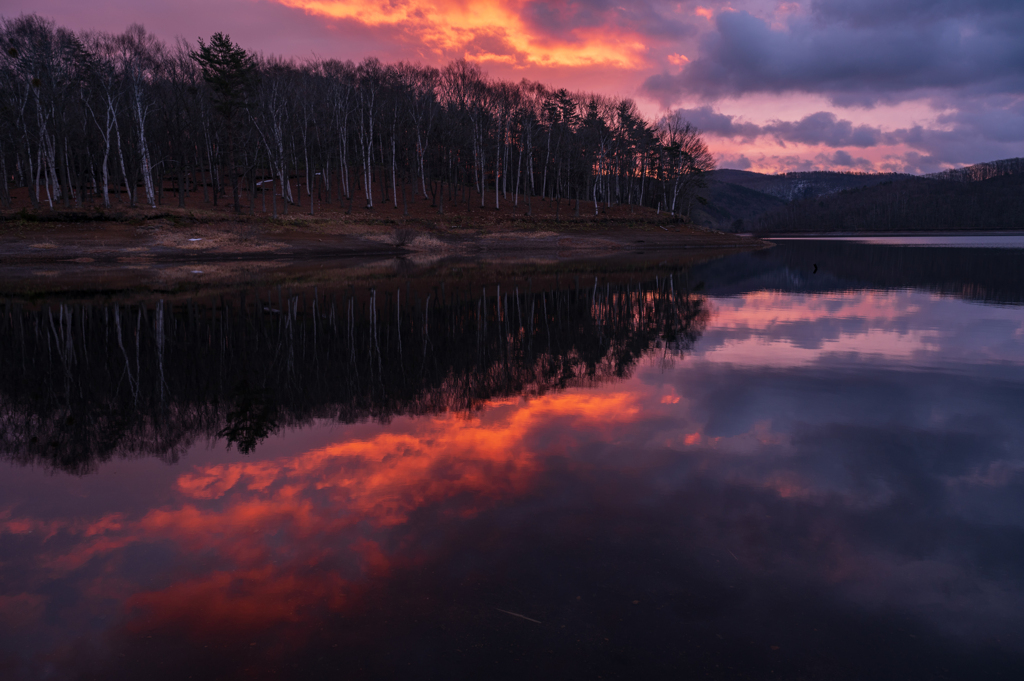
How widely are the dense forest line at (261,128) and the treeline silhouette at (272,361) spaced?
41.7 meters

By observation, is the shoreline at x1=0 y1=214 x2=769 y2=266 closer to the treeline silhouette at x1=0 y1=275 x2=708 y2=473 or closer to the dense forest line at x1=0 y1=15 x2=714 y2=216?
the dense forest line at x1=0 y1=15 x2=714 y2=216

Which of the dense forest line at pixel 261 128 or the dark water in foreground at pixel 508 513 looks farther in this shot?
the dense forest line at pixel 261 128

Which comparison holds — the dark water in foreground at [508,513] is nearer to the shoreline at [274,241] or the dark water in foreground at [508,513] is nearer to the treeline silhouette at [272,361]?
the treeline silhouette at [272,361]

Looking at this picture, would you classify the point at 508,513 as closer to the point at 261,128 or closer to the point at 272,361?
the point at 272,361

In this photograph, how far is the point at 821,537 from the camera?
5.84m

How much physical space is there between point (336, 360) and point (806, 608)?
448 inches

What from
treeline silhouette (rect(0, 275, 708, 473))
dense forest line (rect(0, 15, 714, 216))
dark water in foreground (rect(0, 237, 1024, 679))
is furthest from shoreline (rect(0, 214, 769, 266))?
dark water in foreground (rect(0, 237, 1024, 679))

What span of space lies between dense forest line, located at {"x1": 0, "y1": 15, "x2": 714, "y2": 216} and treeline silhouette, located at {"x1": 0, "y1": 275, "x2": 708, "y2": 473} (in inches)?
1643

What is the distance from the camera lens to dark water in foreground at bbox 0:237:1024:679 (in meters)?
4.34

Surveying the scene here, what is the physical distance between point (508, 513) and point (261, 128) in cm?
7157

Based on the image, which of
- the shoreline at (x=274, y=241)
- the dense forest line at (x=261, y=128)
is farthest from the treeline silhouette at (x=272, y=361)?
the dense forest line at (x=261, y=128)

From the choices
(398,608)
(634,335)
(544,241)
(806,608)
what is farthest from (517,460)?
(544,241)

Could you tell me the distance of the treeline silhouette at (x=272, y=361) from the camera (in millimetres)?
9641

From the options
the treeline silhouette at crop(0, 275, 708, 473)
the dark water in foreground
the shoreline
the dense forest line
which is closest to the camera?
the dark water in foreground
